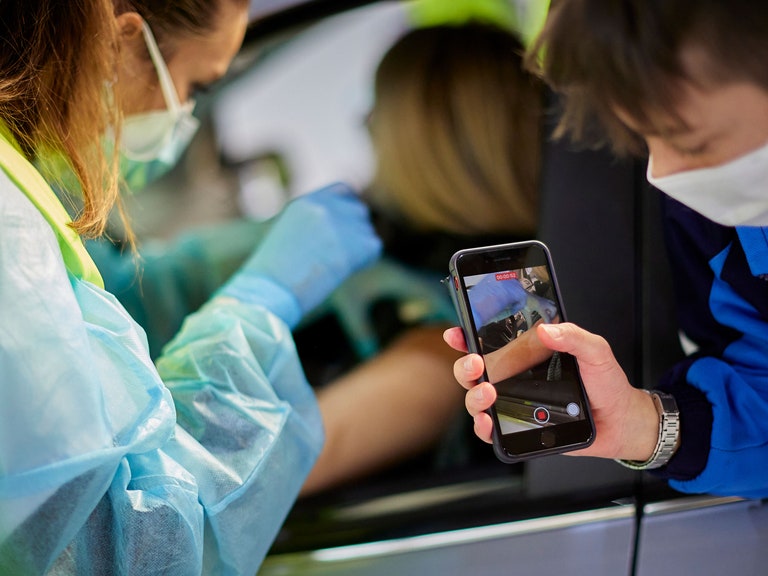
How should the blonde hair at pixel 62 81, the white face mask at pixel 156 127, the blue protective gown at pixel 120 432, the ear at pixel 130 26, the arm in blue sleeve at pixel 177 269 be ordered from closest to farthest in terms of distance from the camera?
the blue protective gown at pixel 120 432 → the blonde hair at pixel 62 81 → the ear at pixel 130 26 → the white face mask at pixel 156 127 → the arm in blue sleeve at pixel 177 269

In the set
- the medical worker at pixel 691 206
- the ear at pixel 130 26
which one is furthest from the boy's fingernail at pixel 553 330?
the ear at pixel 130 26

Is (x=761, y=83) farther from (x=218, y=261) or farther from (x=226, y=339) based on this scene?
(x=218, y=261)

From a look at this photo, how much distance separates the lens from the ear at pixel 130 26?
878 mm

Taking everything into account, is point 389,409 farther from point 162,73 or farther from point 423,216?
point 162,73

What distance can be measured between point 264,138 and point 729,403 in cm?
92

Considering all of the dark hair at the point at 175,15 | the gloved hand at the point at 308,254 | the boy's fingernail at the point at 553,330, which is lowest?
the gloved hand at the point at 308,254

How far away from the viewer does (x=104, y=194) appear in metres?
0.83

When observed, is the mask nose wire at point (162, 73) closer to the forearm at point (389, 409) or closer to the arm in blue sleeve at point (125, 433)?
the arm in blue sleeve at point (125, 433)

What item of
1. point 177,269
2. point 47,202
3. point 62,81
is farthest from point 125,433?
point 177,269

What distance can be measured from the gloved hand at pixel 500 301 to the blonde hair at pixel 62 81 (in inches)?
16.2

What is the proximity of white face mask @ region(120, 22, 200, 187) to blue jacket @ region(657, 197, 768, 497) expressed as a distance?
2.34 feet

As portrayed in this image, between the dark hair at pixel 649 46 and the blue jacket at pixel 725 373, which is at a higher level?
the dark hair at pixel 649 46

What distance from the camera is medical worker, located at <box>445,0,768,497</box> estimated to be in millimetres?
646

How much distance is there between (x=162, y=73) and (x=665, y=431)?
2.65 ft
